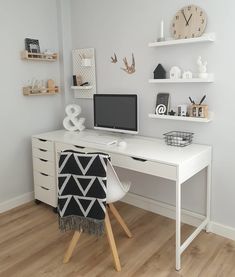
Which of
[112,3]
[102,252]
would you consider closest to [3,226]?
[102,252]

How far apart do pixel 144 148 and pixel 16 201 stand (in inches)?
63.5

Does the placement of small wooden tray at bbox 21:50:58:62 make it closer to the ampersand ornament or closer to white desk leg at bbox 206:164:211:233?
the ampersand ornament

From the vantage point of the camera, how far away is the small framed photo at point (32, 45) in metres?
3.03

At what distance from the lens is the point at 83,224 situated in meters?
2.08

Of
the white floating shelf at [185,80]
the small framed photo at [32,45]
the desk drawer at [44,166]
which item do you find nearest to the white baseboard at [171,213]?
the desk drawer at [44,166]

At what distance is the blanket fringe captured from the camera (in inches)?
79.6

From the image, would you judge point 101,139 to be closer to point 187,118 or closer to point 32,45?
point 187,118

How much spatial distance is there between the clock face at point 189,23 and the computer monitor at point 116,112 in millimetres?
663

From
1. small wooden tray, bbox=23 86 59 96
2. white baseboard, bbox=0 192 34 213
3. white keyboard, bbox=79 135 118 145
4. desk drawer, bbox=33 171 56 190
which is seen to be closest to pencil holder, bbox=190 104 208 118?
white keyboard, bbox=79 135 118 145

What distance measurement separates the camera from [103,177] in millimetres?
1959

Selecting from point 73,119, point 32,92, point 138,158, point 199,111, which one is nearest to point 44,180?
point 73,119

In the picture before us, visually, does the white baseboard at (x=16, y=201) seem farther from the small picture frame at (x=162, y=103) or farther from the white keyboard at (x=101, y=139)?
the small picture frame at (x=162, y=103)

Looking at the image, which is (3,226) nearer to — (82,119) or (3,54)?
(82,119)

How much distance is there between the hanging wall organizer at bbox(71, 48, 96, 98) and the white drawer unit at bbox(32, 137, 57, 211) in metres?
0.76
